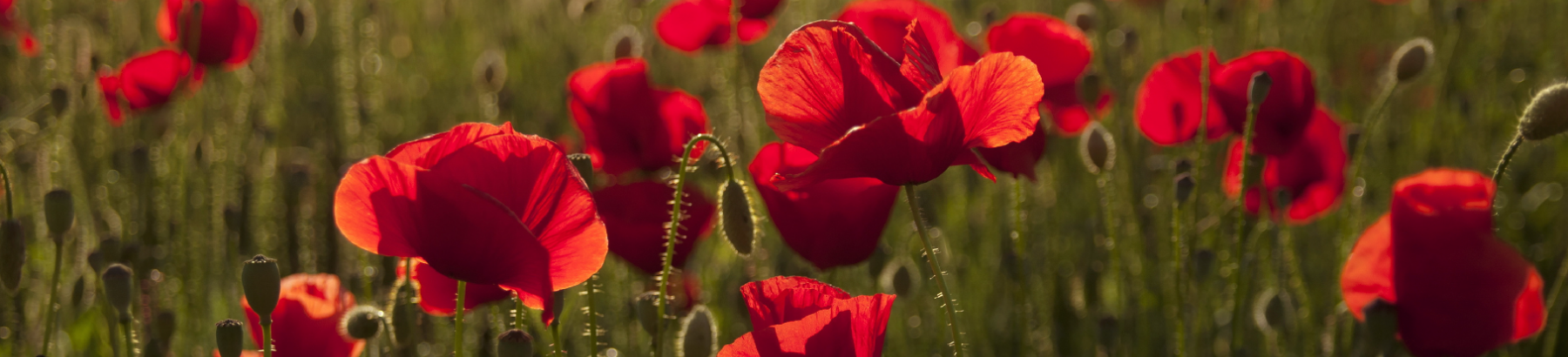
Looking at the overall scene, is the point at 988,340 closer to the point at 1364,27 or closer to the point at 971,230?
the point at 971,230

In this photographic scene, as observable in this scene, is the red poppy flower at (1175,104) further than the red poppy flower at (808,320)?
Yes

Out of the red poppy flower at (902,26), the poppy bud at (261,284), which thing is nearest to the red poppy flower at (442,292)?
the poppy bud at (261,284)

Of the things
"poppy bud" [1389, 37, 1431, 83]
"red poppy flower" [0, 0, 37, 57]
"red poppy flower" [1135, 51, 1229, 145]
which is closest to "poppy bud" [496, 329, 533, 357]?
"red poppy flower" [1135, 51, 1229, 145]

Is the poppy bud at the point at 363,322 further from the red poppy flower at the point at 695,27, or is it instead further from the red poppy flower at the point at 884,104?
the red poppy flower at the point at 695,27

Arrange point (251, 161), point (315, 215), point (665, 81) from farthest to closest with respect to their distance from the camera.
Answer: point (665, 81)
point (251, 161)
point (315, 215)

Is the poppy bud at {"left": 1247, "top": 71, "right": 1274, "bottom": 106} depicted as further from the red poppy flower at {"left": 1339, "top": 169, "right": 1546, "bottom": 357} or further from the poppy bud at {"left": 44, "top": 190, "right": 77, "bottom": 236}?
the poppy bud at {"left": 44, "top": 190, "right": 77, "bottom": 236}

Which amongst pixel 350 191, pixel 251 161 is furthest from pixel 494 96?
pixel 350 191
